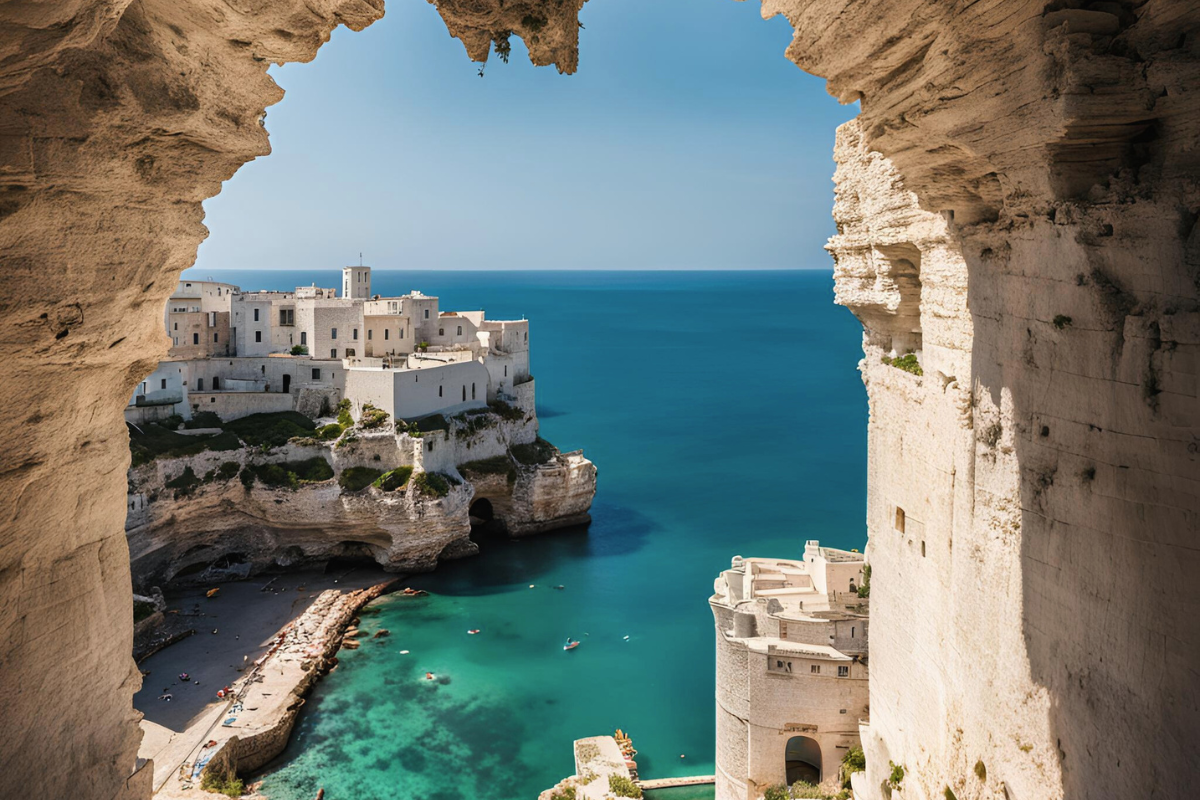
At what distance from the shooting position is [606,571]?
3656 cm

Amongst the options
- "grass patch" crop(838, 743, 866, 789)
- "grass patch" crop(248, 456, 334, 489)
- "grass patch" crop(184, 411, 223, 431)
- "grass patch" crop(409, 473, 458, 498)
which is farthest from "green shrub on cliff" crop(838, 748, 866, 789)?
"grass patch" crop(184, 411, 223, 431)

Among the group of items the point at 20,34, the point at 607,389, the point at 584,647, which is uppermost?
the point at 20,34

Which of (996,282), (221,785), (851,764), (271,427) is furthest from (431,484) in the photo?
(996,282)

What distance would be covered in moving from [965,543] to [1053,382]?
2.46 meters

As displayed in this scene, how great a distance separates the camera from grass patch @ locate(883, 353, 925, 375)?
10.8m

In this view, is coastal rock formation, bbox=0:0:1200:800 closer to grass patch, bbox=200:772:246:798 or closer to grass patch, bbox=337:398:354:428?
grass patch, bbox=200:772:246:798

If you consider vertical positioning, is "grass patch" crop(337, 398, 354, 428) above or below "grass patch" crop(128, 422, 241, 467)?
above

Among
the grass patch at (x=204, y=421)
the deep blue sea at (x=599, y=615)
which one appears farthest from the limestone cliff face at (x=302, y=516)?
the grass patch at (x=204, y=421)

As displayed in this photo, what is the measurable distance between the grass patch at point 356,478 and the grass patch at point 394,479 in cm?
36

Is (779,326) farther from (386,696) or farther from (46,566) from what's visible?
(46,566)

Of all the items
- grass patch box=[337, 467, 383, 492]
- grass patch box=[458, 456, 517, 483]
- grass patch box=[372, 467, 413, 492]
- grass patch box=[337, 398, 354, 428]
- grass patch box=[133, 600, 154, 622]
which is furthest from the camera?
grass patch box=[458, 456, 517, 483]

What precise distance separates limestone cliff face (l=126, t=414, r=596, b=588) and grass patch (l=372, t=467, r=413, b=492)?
236 millimetres

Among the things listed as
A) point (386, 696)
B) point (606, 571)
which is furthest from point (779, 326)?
point (386, 696)

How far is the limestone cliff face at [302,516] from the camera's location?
3266 centimetres
